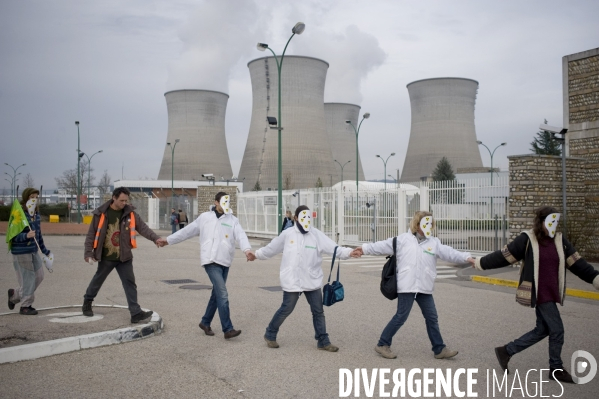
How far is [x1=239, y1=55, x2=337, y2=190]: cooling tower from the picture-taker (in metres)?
46.0

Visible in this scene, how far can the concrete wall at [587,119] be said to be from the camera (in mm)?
14770

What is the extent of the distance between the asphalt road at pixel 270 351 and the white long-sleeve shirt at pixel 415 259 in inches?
27.2

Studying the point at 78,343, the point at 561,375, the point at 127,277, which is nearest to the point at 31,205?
the point at 127,277

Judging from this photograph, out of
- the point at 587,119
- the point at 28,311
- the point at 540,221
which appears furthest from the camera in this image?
the point at 587,119

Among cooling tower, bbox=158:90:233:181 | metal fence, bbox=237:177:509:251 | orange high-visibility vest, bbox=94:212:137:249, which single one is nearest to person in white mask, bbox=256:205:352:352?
orange high-visibility vest, bbox=94:212:137:249

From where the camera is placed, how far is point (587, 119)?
15188mm

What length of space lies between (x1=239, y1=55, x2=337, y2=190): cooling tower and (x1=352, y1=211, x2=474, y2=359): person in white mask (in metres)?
41.0

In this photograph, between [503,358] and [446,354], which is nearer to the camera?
[503,358]

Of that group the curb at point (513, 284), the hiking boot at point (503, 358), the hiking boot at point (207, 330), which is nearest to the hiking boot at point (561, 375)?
the hiking boot at point (503, 358)

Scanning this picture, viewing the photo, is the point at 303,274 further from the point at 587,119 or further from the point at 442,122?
the point at 442,122

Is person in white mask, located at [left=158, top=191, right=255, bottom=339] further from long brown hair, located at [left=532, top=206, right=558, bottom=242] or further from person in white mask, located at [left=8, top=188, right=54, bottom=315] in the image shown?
long brown hair, located at [left=532, top=206, right=558, bottom=242]

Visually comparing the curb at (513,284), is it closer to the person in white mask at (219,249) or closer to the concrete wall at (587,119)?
the concrete wall at (587,119)

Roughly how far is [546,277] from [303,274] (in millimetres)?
2205

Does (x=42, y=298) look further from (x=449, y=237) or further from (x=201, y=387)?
(x=449, y=237)
